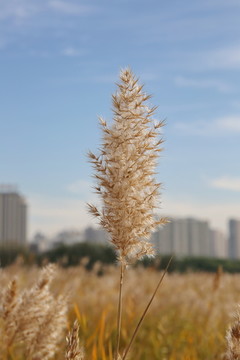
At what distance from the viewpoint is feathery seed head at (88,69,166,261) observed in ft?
6.00

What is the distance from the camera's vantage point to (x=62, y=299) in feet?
8.63

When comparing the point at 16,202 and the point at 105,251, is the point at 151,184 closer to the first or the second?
the point at 105,251

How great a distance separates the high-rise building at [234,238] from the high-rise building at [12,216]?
171 feet

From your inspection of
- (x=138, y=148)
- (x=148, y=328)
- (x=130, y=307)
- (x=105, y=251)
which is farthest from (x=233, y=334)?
(x=105, y=251)

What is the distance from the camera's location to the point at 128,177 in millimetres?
1827

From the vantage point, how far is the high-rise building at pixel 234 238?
136m

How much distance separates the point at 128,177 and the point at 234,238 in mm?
144384

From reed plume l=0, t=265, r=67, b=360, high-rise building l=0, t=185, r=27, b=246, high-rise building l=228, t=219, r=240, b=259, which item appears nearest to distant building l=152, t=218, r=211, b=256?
high-rise building l=228, t=219, r=240, b=259

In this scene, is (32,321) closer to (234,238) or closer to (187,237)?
(187,237)

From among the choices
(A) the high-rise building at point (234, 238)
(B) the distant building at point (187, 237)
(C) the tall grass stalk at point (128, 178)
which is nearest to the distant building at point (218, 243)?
(A) the high-rise building at point (234, 238)

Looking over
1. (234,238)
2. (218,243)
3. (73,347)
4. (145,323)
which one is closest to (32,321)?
(73,347)

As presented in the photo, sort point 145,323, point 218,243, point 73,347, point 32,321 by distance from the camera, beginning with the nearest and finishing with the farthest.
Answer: point 73,347, point 32,321, point 145,323, point 218,243

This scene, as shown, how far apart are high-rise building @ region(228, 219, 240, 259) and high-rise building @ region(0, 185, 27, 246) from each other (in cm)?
5201

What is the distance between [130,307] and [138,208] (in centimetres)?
421
